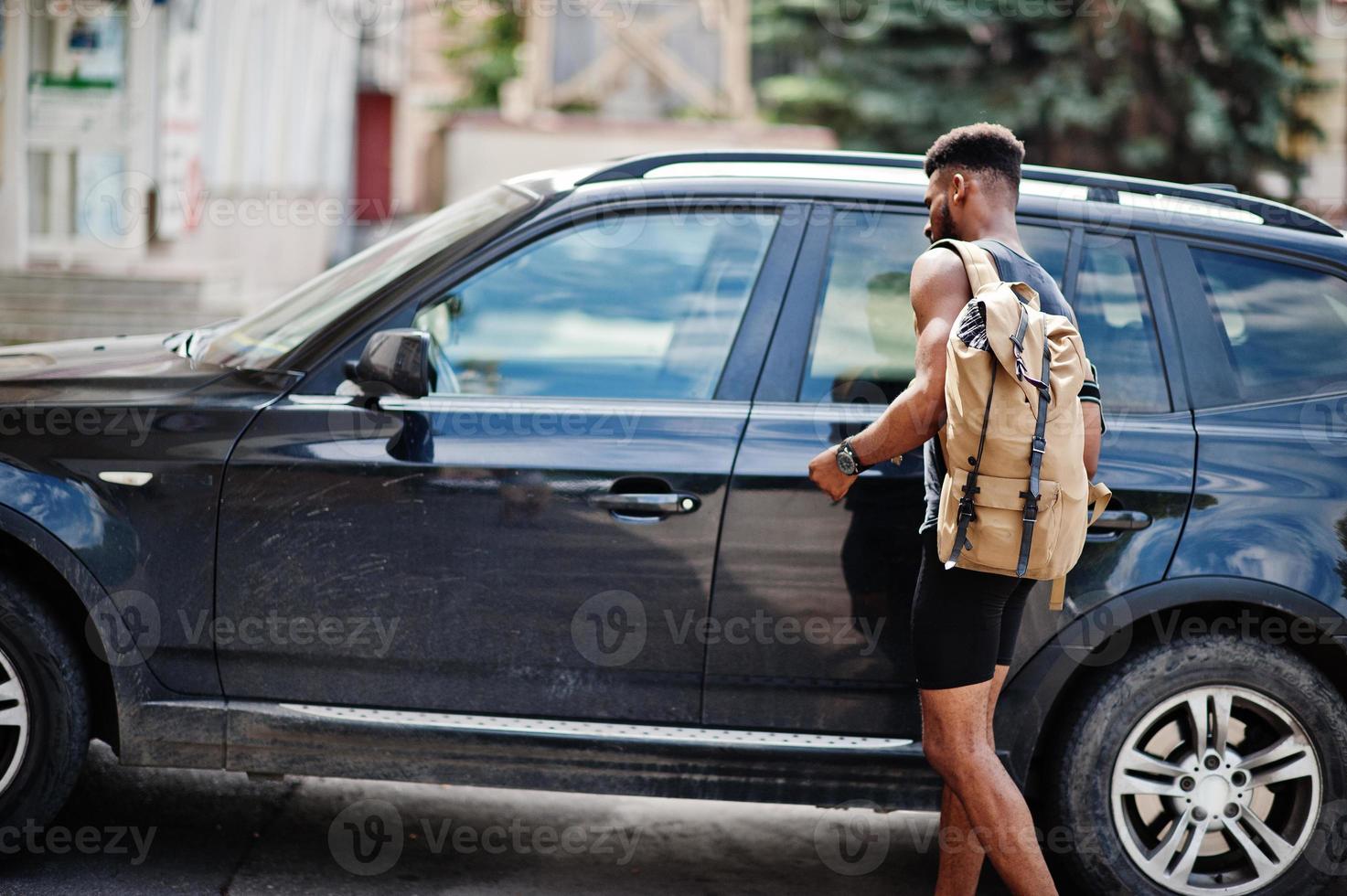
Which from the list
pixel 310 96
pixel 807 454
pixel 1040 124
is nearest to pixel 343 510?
pixel 807 454

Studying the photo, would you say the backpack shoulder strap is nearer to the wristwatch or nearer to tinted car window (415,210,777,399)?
the wristwatch

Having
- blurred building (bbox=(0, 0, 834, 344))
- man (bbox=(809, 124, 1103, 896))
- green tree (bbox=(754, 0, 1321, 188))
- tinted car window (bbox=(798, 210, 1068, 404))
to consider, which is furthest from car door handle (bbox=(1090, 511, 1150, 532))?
green tree (bbox=(754, 0, 1321, 188))

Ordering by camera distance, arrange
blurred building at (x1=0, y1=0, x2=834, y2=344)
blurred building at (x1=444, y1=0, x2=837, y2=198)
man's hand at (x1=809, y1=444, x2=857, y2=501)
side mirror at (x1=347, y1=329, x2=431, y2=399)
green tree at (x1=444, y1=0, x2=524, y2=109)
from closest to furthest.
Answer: man's hand at (x1=809, y1=444, x2=857, y2=501)
side mirror at (x1=347, y1=329, x2=431, y2=399)
blurred building at (x1=0, y1=0, x2=834, y2=344)
blurred building at (x1=444, y1=0, x2=837, y2=198)
green tree at (x1=444, y1=0, x2=524, y2=109)

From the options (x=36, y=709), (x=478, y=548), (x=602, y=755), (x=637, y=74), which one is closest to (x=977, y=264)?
(x=478, y=548)

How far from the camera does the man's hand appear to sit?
326cm

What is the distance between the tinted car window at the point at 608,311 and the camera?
12.3 ft

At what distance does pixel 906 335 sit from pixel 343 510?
151 centimetres

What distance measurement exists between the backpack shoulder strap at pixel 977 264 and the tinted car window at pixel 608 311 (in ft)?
2.48

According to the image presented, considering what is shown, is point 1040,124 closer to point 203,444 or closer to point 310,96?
point 310,96

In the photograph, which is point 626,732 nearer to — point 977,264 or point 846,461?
point 846,461

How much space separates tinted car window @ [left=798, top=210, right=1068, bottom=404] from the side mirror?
37.0 inches

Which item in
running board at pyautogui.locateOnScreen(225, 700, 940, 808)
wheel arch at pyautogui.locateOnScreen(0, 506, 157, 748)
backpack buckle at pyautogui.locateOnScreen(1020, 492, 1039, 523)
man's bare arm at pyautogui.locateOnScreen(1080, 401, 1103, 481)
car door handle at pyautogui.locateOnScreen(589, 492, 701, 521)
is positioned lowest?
running board at pyautogui.locateOnScreen(225, 700, 940, 808)

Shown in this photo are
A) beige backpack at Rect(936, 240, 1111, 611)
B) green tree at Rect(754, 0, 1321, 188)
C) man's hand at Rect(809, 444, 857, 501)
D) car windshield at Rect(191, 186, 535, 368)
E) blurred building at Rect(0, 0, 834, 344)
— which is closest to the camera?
beige backpack at Rect(936, 240, 1111, 611)

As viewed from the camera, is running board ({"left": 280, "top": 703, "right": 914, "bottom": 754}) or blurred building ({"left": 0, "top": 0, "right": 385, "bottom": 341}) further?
blurred building ({"left": 0, "top": 0, "right": 385, "bottom": 341})
